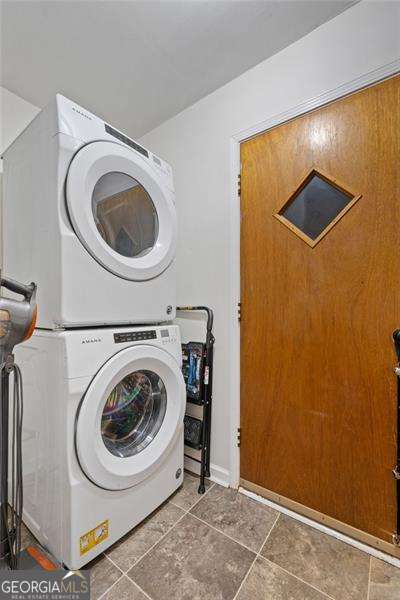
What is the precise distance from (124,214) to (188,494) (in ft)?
5.41

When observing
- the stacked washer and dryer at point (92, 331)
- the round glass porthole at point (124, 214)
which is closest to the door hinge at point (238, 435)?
the stacked washer and dryer at point (92, 331)

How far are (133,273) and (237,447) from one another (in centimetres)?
126

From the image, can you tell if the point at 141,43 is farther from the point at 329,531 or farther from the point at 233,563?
the point at 329,531

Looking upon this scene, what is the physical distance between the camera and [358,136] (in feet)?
4.43

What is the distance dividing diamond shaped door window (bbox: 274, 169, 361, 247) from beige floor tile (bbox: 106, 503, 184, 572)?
5.35 ft

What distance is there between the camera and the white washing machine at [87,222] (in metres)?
1.13

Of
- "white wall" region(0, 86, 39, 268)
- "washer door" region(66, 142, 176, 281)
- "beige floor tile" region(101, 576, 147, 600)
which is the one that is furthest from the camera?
"white wall" region(0, 86, 39, 268)

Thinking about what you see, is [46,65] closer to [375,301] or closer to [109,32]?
[109,32]

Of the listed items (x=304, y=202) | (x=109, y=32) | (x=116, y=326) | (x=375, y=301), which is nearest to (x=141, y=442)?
(x=116, y=326)

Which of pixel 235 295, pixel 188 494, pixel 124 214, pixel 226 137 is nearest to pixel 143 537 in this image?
pixel 188 494

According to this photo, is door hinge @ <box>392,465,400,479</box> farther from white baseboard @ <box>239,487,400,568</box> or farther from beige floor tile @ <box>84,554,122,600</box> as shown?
beige floor tile @ <box>84,554,122,600</box>

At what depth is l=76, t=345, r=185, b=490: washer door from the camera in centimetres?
109

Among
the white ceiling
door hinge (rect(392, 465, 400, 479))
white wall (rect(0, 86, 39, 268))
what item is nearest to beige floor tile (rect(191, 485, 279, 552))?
door hinge (rect(392, 465, 400, 479))

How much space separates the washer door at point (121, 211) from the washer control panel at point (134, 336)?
0.27 m
